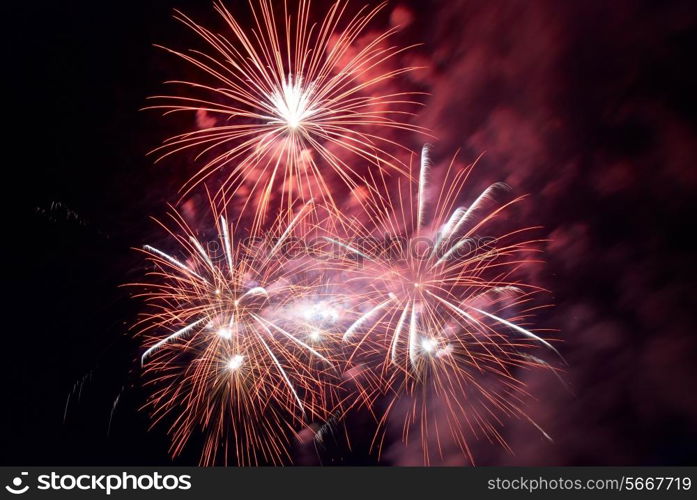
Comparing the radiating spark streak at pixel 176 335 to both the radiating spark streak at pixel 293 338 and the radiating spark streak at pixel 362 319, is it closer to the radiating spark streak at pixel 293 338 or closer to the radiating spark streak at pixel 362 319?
the radiating spark streak at pixel 293 338

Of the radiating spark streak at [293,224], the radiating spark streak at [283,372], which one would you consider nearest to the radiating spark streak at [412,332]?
the radiating spark streak at [283,372]

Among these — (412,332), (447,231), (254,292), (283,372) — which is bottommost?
(283,372)

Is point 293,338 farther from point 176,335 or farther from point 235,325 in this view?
point 176,335

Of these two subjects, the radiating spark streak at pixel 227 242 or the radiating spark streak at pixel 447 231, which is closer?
the radiating spark streak at pixel 447 231

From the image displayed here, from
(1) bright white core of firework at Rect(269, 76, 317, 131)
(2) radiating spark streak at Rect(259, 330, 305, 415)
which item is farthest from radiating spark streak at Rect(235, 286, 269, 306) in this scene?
(1) bright white core of firework at Rect(269, 76, 317, 131)

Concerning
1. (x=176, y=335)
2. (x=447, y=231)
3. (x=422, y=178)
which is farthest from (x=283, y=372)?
(x=422, y=178)

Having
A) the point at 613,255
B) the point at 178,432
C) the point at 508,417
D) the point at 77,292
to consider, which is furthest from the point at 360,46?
the point at 178,432
